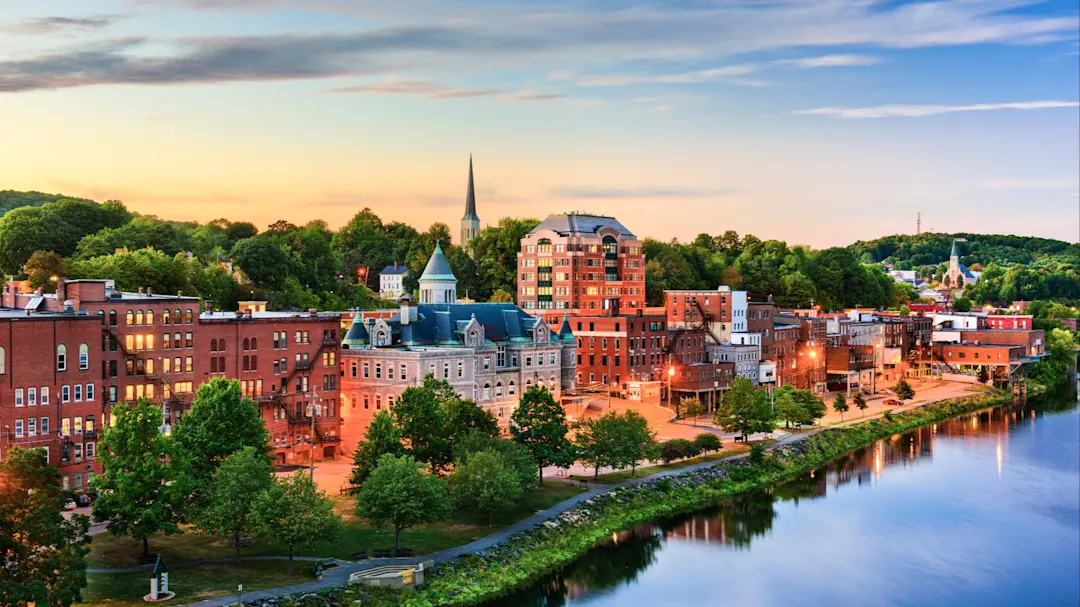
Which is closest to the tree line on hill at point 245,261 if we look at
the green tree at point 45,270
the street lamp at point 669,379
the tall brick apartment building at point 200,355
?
the green tree at point 45,270

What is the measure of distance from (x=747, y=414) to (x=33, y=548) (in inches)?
2739

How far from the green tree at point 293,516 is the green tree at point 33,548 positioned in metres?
11.0

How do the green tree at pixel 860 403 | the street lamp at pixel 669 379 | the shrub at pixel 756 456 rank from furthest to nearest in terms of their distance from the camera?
the green tree at pixel 860 403 < the street lamp at pixel 669 379 < the shrub at pixel 756 456

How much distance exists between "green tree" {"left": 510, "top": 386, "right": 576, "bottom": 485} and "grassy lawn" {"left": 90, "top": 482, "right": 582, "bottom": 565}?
6.69 metres

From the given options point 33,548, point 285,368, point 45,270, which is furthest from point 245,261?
point 33,548

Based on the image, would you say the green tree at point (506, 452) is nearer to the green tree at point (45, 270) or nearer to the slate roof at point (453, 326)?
the slate roof at point (453, 326)

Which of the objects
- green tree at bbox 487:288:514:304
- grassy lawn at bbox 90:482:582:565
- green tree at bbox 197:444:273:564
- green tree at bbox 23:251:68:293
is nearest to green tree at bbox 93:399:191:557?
green tree at bbox 197:444:273:564

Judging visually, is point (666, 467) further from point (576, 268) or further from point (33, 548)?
point (576, 268)

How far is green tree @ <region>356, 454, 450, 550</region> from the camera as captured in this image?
197ft

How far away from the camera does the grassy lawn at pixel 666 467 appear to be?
3250 inches

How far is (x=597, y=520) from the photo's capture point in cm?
7294

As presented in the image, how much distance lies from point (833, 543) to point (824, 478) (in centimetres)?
2208

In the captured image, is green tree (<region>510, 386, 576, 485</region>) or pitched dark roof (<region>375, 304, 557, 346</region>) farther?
pitched dark roof (<region>375, 304, 557, 346</region>)

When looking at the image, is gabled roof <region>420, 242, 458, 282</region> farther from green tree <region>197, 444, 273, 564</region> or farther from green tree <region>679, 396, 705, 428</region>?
green tree <region>197, 444, 273, 564</region>
